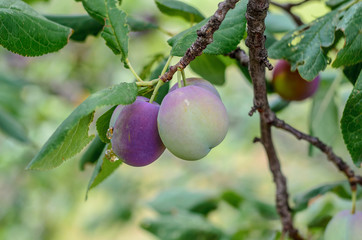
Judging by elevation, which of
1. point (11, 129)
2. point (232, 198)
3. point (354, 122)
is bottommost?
point (11, 129)

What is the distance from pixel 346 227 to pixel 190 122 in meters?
0.38

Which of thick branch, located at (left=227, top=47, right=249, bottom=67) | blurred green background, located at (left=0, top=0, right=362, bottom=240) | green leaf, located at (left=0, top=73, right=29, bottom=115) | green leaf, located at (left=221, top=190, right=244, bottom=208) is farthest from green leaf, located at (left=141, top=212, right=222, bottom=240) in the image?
green leaf, located at (left=0, top=73, right=29, bottom=115)

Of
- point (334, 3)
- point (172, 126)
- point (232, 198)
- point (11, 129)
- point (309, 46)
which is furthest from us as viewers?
point (11, 129)

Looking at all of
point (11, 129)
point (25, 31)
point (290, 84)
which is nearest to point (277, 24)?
point (290, 84)

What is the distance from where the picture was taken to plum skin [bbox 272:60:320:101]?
3.31 feet

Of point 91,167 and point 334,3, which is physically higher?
point 334,3

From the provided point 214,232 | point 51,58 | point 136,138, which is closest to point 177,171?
point 51,58

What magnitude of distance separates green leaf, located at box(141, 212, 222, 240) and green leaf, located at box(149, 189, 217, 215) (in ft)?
0.48

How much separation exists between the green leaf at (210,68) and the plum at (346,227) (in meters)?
0.37

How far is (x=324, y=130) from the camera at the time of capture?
1180 millimetres

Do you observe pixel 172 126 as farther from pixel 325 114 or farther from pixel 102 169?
pixel 325 114

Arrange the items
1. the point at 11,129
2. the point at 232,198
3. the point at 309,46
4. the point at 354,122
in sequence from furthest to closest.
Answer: the point at 11,129 → the point at 232,198 → the point at 309,46 → the point at 354,122

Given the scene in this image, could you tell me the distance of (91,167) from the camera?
267 cm

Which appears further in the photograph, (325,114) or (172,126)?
(325,114)
